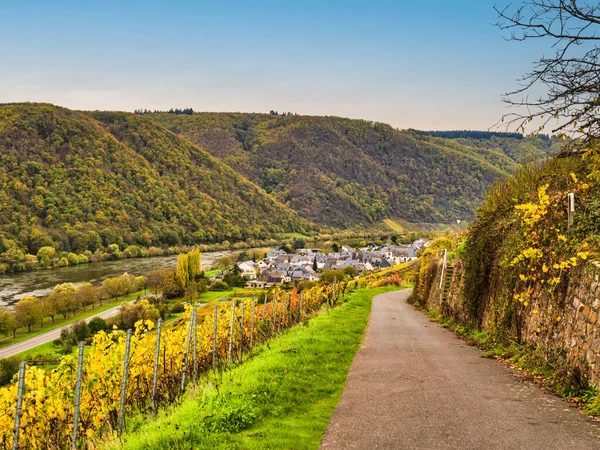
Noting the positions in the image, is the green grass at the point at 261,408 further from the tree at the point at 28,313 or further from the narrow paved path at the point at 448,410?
the tree at the point at 28,313

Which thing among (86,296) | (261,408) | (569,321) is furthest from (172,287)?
(569,321)

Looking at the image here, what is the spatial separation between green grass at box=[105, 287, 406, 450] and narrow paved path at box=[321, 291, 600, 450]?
0.28m

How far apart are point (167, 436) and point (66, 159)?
164138 mm

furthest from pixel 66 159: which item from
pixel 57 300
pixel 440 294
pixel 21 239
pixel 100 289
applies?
pixel 440 294

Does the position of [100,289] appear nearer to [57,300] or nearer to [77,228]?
[57,300]

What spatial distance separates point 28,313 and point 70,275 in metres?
37.8

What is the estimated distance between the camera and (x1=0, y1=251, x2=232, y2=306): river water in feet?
240

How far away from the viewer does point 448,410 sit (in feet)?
20.9

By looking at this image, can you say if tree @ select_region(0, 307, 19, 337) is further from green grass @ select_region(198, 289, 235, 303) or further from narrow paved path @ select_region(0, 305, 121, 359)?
green grass @ select_region(198, 289, 235, 303)

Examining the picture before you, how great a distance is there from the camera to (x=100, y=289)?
74.2 meters

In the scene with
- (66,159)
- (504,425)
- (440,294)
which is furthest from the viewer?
(66,159)

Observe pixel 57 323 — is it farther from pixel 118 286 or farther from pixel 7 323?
pixel 118 286

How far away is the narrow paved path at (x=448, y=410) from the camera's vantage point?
5.31 meters

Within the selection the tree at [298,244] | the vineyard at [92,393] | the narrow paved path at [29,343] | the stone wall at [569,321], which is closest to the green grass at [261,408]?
the vineyard at [92,393]
